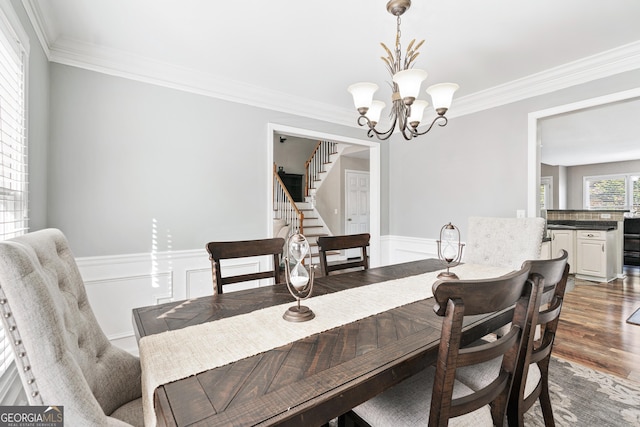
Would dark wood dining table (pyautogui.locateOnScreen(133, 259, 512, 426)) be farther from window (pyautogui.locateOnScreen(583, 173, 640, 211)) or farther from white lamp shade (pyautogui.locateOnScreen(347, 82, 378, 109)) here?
window (pyautogui.locateOnScreen(583, 173, 640, 211))

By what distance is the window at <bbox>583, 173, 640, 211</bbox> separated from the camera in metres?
7.56

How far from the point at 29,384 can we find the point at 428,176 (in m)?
3.81

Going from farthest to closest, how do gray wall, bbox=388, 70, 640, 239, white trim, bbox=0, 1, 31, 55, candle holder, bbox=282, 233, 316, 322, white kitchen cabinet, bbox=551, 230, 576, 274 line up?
white kitchen cabinet, bbox=551, 230, 576, 274
gray wall, bbox=388, 70, 640, 239
white trim, bbox=0, 1, 31, 55
candle holder, bbox=282, 233, 316, 322

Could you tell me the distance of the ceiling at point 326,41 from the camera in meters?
1.85

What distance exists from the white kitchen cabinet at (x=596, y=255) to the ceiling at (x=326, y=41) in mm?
3778

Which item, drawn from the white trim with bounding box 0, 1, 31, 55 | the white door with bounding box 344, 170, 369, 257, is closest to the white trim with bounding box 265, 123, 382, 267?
the white trim with bounding box 0, 1, 31, 55

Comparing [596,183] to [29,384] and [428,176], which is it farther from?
[29,384]

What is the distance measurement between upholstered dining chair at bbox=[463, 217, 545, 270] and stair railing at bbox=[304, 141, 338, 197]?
5.41 m

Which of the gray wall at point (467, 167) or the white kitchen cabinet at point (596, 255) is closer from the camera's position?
the gray wall at point (467, 167)

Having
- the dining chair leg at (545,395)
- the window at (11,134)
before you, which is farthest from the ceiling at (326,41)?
the dining chair leg at (545,395)

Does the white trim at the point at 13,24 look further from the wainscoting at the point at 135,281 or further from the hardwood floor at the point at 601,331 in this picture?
the hardwood floor at the point at 601,331

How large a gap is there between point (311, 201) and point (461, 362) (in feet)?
24.2

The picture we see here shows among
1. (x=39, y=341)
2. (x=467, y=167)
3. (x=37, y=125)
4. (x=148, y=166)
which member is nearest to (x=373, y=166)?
(x=467, y=167)

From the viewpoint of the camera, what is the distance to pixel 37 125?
1.91 metres
